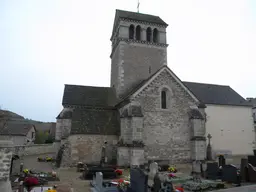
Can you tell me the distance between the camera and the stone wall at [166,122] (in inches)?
669

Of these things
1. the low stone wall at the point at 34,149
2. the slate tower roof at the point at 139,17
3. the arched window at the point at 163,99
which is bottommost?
the low stone wall at the point at 34,149

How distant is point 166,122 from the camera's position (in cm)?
1756

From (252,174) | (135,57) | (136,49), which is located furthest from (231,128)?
(252,174)

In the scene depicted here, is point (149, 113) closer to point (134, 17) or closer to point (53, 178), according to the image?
point (53, 178)

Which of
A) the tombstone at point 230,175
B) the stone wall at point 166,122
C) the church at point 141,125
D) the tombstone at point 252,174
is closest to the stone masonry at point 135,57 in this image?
the church at point 141,125

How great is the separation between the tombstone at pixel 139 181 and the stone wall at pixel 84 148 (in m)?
9.80

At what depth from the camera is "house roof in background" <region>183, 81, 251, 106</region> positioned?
28.9 m

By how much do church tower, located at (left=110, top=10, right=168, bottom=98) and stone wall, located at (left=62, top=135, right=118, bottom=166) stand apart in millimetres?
5784

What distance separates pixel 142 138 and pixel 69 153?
20.3 feet

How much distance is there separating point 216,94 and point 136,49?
1450cm

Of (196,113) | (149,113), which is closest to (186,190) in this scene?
(149,113)

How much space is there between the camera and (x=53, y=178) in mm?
12070

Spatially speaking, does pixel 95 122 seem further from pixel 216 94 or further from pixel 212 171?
pixel 216 94

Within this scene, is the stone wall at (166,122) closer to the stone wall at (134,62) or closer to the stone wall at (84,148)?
the stone wall at (84,148)
